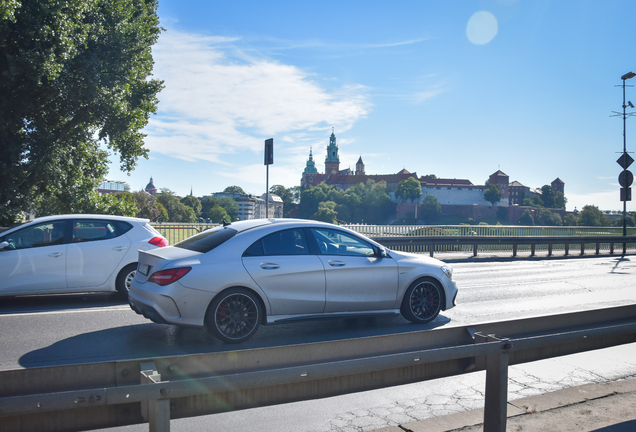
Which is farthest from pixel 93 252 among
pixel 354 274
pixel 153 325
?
pixel 354 274

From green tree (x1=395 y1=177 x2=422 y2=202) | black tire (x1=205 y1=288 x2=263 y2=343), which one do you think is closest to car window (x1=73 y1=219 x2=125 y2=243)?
black tire (x1=205 y1=288 x2=263 y2=343)

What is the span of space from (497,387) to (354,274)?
3.64 m

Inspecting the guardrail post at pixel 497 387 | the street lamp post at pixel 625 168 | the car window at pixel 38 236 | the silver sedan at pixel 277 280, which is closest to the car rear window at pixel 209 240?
the silver sedan at pixel 277 280

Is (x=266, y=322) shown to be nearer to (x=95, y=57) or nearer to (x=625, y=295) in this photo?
(x=625, y=295)

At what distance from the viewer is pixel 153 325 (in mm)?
7223

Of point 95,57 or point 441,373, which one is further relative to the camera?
point 95,57

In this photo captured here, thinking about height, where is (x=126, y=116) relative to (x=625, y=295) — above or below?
above

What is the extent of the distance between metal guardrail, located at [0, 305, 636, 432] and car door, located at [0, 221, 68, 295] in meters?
6.69

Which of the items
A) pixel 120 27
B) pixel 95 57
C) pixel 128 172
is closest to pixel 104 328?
pixel 95 57

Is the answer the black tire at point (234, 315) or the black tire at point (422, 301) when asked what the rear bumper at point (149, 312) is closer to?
the black tire at point (234, 315)

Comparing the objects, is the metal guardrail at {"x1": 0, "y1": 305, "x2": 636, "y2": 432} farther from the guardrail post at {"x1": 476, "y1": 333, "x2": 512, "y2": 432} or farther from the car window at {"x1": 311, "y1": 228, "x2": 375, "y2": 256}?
the car window at {"x1": 311, "y1": 228, "x2": 375, "y2": 256}

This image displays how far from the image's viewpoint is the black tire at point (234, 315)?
5.98m

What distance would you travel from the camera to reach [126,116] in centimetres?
1853

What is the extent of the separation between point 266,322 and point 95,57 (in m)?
13.7
